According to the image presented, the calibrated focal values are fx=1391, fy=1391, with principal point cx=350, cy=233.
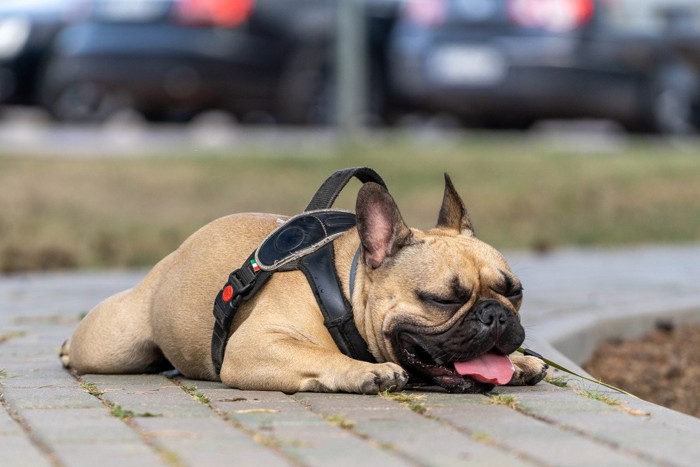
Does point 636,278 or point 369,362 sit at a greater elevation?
point 369,362

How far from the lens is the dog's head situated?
4.43m

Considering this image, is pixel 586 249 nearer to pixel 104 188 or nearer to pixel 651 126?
pixel 104 188

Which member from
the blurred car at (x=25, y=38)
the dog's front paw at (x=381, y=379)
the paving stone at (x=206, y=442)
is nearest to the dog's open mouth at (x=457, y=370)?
the dog's front paw at (x=381, y=379)

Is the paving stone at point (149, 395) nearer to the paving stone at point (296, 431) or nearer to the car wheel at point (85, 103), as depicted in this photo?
the paving stone at point (296, 431)

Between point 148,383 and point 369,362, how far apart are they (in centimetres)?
82

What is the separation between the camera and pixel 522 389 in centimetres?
465

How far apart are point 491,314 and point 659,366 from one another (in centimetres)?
215

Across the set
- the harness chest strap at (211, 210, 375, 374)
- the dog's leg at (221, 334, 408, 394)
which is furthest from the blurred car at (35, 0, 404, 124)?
the dog's leg at (221, 334, 408, 394)

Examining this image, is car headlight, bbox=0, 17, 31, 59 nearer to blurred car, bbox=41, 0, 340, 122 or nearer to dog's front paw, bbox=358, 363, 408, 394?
blurred car, bbox=41, 0, 340, 122

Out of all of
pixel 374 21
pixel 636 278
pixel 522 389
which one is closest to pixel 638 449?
pixel 522 389

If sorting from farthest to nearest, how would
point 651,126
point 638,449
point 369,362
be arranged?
point 651,126
point 369,362
point 638,449

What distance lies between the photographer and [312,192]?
11492mm

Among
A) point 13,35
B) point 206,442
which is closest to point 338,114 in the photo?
point 13,35

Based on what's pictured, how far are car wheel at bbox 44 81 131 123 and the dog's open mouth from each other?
1195cm
